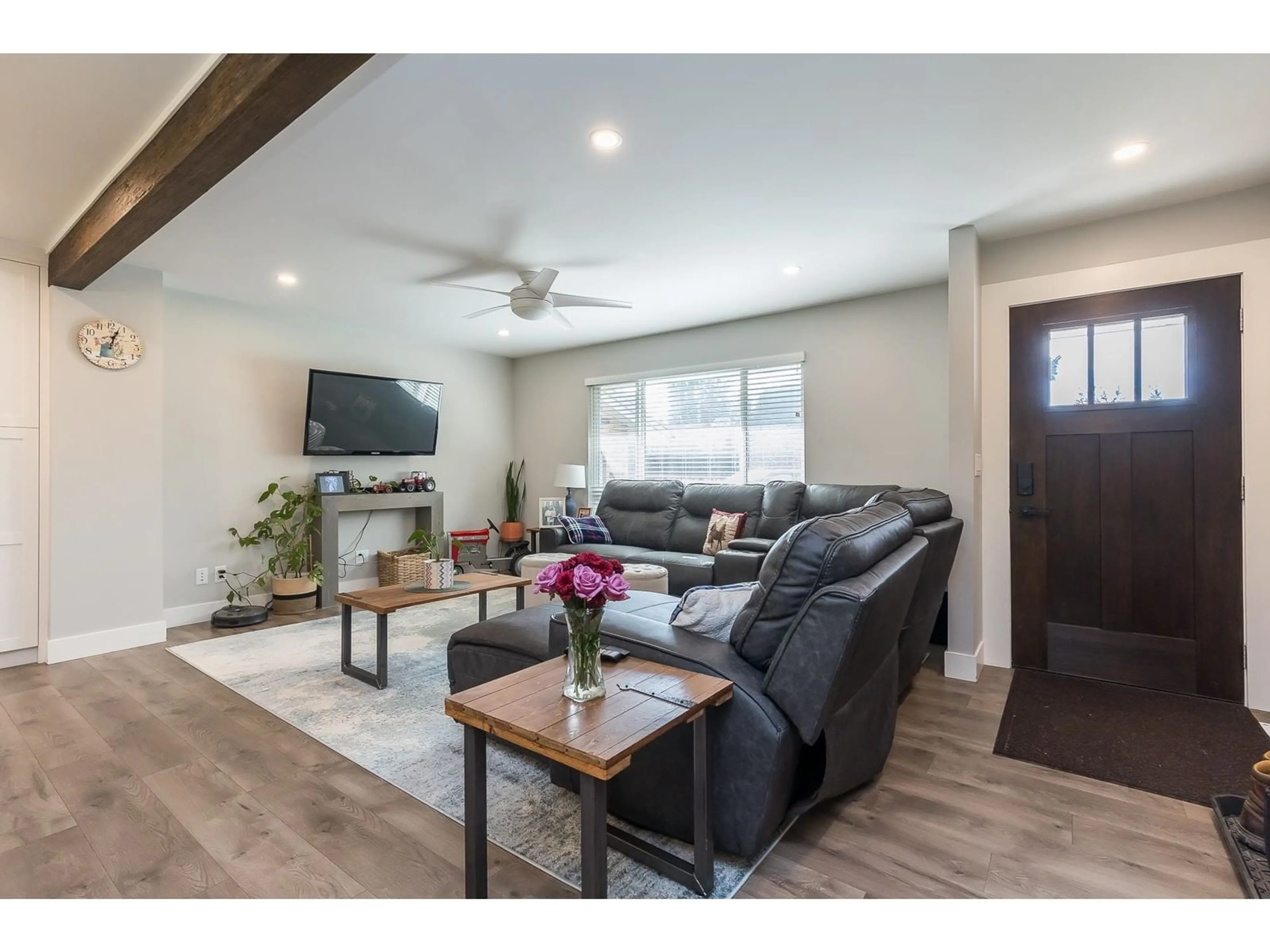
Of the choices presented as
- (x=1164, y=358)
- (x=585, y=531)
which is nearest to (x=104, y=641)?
(x=585, y=531)

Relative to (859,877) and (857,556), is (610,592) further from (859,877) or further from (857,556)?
(859,877)

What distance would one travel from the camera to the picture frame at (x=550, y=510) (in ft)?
18.7

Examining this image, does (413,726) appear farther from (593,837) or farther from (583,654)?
(593,837)

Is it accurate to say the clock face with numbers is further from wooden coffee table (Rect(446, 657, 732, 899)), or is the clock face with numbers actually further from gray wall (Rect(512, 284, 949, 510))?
gray wall (Rect(512, 284, 949, 510))

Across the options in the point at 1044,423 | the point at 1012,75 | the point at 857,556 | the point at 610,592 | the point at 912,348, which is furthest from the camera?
the point at 912,348

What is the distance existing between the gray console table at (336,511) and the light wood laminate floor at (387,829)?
2247mm

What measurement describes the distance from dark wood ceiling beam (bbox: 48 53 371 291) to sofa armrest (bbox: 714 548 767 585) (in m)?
3.20

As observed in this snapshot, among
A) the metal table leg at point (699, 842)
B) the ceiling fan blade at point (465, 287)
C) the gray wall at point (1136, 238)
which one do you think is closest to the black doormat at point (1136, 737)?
the metal table leg at point (699, 842)

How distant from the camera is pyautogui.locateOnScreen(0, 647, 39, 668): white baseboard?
334cm

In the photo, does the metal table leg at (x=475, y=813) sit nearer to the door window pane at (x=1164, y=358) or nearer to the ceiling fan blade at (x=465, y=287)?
the ceiling fan blade at (x=465, y=287)

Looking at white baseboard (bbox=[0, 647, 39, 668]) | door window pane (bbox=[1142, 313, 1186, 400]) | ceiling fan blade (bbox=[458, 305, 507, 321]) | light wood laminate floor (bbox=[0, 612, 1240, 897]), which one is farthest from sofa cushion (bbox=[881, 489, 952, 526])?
white baseboard (bbox=[0, 647, 39, 668])

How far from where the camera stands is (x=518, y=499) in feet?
22.1

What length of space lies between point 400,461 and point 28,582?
2714mm
